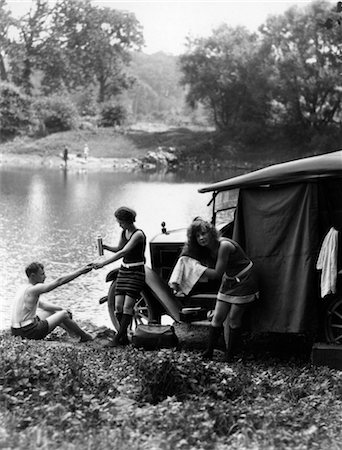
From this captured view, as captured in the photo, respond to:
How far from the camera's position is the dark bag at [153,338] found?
8.27m

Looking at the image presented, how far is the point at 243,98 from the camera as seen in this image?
2443 inches

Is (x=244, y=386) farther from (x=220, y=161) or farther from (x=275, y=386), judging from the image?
(x=220, y=161)

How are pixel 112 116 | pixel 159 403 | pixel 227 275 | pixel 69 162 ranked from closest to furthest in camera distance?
1. pixel 159 403
2. pixel 227 275
3. pixel 69 162
4. pixel 112 116

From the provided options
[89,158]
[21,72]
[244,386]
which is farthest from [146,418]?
[21,72]

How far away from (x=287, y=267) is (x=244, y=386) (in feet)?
6.54

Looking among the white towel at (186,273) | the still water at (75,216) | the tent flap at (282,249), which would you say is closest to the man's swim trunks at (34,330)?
the white towel at (186,273)

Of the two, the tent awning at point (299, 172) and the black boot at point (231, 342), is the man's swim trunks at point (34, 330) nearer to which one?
the black boot at point (231, 342)

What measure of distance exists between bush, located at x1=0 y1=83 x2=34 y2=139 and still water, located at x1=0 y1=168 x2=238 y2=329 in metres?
15.6

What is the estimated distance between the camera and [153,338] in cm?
827

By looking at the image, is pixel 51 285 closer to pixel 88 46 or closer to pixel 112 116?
pixel 112 116

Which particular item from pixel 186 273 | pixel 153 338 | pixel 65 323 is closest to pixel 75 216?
pixel 65 323

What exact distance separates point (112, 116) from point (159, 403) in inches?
2445

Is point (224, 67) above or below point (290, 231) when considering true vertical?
above

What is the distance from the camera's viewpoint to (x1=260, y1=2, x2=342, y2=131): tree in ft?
180
